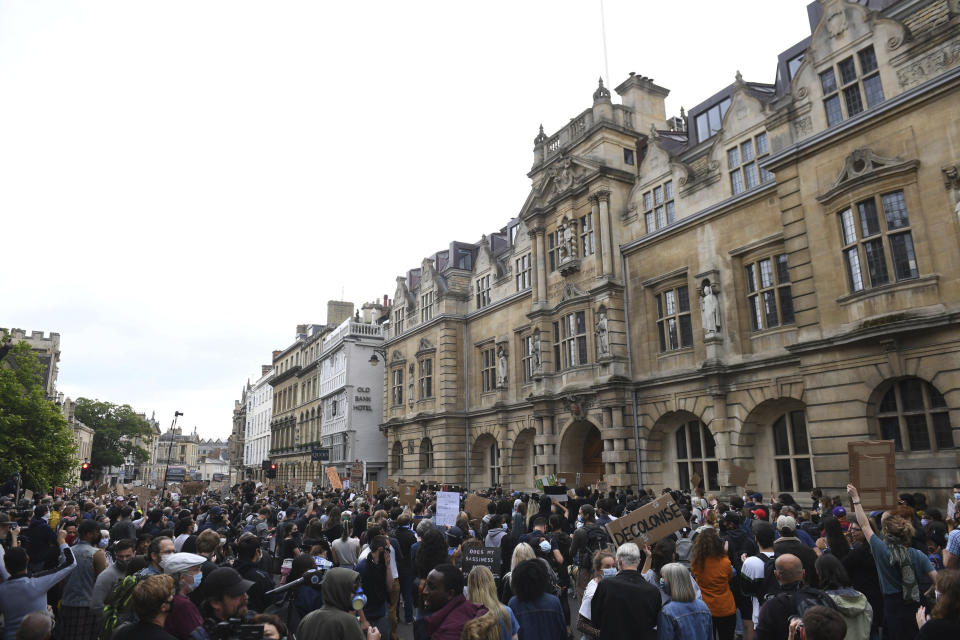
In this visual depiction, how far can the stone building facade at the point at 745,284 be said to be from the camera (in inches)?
578

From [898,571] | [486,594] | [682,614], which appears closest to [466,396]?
[898,571]

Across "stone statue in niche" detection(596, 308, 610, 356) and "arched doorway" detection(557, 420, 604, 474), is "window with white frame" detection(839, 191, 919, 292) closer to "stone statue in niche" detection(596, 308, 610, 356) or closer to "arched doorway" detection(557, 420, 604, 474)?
"stone statue in niche" detection(596, 308, 610, 356)

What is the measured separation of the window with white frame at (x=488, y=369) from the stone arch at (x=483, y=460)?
2795mm

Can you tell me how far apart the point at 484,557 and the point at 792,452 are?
Result: 48.2ft

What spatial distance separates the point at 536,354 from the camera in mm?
27734

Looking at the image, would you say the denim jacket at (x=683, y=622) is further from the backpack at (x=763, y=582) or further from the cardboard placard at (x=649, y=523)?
the cardboard placard at (x=649, y=523)

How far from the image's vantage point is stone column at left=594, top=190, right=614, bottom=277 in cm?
2472

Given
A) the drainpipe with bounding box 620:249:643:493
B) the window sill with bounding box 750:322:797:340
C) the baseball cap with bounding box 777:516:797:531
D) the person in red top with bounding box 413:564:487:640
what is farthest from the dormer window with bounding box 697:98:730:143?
the person in red top with bounding box 413:564:487:640

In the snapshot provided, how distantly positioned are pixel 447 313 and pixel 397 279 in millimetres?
8651

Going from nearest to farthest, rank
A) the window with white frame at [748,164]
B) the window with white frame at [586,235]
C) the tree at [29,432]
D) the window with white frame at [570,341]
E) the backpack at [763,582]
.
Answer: the backpack at [763,582]
the window with white frame at [748,164]
the window with white frame at [570,341]
the window with white frame at [586,235]
the tree at [29,432]

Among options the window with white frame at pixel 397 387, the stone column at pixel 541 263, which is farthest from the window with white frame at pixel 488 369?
the window with white frame at pixel 397 387

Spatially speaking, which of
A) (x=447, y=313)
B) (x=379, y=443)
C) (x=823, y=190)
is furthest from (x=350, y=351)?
(x=823, y=190)

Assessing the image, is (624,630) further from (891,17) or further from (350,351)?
(350,351)

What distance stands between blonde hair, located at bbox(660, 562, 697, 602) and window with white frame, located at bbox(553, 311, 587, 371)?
19881 mm
